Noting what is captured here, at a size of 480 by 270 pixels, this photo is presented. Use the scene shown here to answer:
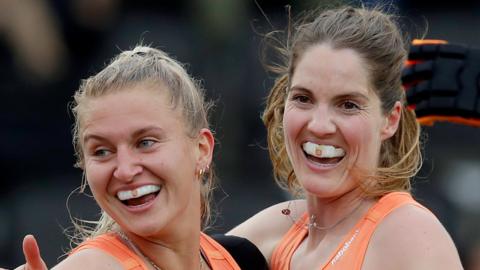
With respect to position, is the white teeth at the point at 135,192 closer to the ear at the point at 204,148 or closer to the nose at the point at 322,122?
the ear at the point at 204,148

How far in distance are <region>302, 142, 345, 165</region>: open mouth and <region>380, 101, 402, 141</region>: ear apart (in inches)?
7.2

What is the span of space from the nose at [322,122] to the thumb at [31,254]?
3.75ft

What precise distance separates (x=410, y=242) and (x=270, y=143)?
3.05 feet

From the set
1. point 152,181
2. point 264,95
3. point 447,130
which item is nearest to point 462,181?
point 447,130

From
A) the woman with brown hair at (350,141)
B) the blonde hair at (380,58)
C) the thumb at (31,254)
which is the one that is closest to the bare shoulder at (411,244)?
the woman with brown hair at (350,141)

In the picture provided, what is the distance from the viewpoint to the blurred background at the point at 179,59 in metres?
6.81

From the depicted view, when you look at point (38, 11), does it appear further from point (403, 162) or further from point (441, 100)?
point (441, 100)

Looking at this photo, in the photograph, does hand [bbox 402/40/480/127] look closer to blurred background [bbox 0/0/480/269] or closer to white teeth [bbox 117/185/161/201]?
white teeth [bbox 117/185/161/201]

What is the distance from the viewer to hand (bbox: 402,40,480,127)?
320 centimetres

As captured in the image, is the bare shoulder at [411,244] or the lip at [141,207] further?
the bare shoulder at [411,244]

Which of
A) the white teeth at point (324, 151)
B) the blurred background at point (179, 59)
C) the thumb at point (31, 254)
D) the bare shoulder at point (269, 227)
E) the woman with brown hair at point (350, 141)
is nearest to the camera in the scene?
the thumb at point (31, 254)

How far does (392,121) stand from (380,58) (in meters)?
0.24

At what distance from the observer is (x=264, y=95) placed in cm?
697

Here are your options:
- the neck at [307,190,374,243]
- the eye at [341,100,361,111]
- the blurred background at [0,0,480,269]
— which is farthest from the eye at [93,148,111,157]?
the blurred background at [0,0,480,269]
